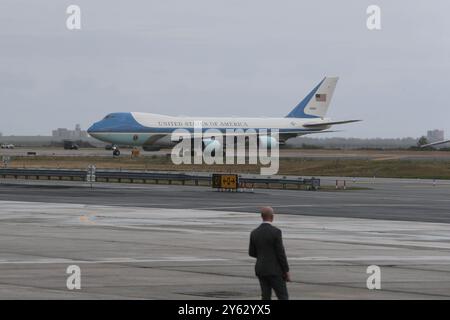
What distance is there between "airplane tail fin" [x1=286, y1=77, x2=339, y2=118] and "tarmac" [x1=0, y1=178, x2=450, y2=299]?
55.5 meters

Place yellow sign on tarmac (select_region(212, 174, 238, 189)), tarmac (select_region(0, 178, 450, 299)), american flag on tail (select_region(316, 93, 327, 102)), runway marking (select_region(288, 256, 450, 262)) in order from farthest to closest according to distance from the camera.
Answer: american flag on tail (select_region(316, 93, 327, 102)) < yellow sign on tarmac (select_region(212, 174, 238, 189)) < runway marking (select_region(288, 256, 450, 262)) < tarmac (select_region(0, 178, 450, 299))

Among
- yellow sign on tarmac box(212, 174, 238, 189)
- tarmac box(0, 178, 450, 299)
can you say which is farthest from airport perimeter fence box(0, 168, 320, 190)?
tarmac box(0, 178, 450, 299)

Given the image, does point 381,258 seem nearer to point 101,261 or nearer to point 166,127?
point 101,261

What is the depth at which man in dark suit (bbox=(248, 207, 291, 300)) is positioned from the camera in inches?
612

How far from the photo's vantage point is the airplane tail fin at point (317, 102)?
4220 inches

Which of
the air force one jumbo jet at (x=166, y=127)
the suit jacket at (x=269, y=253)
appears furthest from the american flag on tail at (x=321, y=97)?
the suit jacket at (x=269, y=253)

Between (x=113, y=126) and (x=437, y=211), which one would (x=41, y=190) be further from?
(x=113, y=126)

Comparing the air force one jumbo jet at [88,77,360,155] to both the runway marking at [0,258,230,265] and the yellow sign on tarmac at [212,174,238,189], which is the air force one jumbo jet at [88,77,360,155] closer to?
the yellow sign on tarmac at [212,174,238,189]

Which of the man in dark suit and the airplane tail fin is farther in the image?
the airplane tail fin

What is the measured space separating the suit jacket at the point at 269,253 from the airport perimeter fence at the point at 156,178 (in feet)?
141

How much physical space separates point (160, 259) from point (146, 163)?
68.5 metres

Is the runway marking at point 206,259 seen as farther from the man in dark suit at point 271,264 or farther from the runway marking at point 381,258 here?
the man in dark suit at point 271,264
